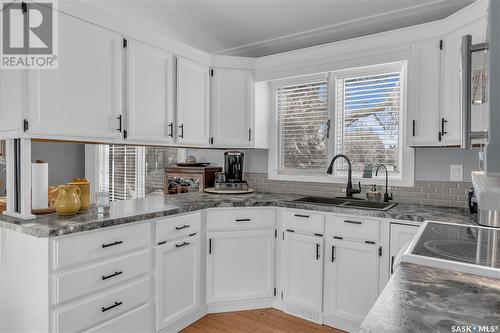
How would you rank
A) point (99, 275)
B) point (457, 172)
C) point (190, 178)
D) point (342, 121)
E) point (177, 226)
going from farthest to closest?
1. point (190, 178)
2. point (342, 121)
3. point (457, 172)
4. point (177, 226)
5. point (99, 275)

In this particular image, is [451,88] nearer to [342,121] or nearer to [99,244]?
[342,121]

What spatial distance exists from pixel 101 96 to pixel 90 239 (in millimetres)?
974

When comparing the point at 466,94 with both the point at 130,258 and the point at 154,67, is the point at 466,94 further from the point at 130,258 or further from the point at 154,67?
the point at 154,67

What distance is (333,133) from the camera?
10.2 feet

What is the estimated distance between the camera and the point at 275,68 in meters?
3.13

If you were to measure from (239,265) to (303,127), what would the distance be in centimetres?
154

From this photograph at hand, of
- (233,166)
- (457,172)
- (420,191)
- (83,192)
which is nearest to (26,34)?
(83,192)

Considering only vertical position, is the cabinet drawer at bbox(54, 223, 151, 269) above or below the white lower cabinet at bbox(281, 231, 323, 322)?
above

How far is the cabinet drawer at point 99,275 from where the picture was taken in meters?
1.63

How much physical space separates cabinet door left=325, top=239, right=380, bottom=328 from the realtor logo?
7.48 feet

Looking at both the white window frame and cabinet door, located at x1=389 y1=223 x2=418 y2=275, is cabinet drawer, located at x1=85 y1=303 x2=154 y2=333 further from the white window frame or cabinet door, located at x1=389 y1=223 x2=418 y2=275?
the white window frame

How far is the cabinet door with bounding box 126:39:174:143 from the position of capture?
7.75ft

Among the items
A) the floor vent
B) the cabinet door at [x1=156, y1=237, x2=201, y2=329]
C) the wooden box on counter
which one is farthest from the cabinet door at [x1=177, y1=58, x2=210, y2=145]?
the floor vent

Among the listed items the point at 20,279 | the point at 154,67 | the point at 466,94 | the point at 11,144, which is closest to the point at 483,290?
the point at 466,94
